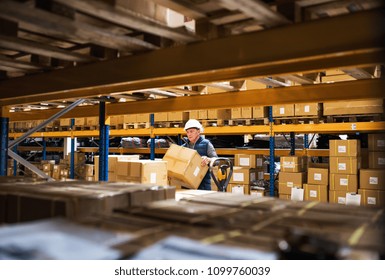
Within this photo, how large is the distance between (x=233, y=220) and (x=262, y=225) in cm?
15

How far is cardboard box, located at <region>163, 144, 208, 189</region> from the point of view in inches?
183

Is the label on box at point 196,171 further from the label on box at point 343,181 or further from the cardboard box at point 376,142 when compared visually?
the cardboard box at point 376,142

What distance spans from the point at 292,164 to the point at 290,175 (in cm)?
21

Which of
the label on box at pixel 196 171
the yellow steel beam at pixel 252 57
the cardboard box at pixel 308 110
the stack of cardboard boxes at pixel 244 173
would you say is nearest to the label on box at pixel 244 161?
the stack of cardboard boxes at pixel 244 173

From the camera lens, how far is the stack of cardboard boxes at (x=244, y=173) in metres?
7.25

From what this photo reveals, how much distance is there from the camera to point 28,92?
10.9 feet

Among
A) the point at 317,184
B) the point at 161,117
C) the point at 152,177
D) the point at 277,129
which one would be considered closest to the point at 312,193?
the point at 317,184

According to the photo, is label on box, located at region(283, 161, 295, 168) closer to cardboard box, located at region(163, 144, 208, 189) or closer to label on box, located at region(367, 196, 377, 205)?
label on box, located at region(367, 196, 377, 205)

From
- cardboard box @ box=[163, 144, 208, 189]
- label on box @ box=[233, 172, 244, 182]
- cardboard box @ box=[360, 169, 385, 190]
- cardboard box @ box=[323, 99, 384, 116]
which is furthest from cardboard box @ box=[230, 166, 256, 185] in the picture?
cardboard box @ box=[163, 144, 208, 189]

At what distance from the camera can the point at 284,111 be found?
6.41 m

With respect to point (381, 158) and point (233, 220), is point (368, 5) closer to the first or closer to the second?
point (233, 220)

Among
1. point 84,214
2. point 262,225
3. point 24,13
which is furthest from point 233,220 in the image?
point 24,13

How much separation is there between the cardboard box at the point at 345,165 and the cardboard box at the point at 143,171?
10.8ft

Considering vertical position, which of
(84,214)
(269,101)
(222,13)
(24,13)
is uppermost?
(222,13)
